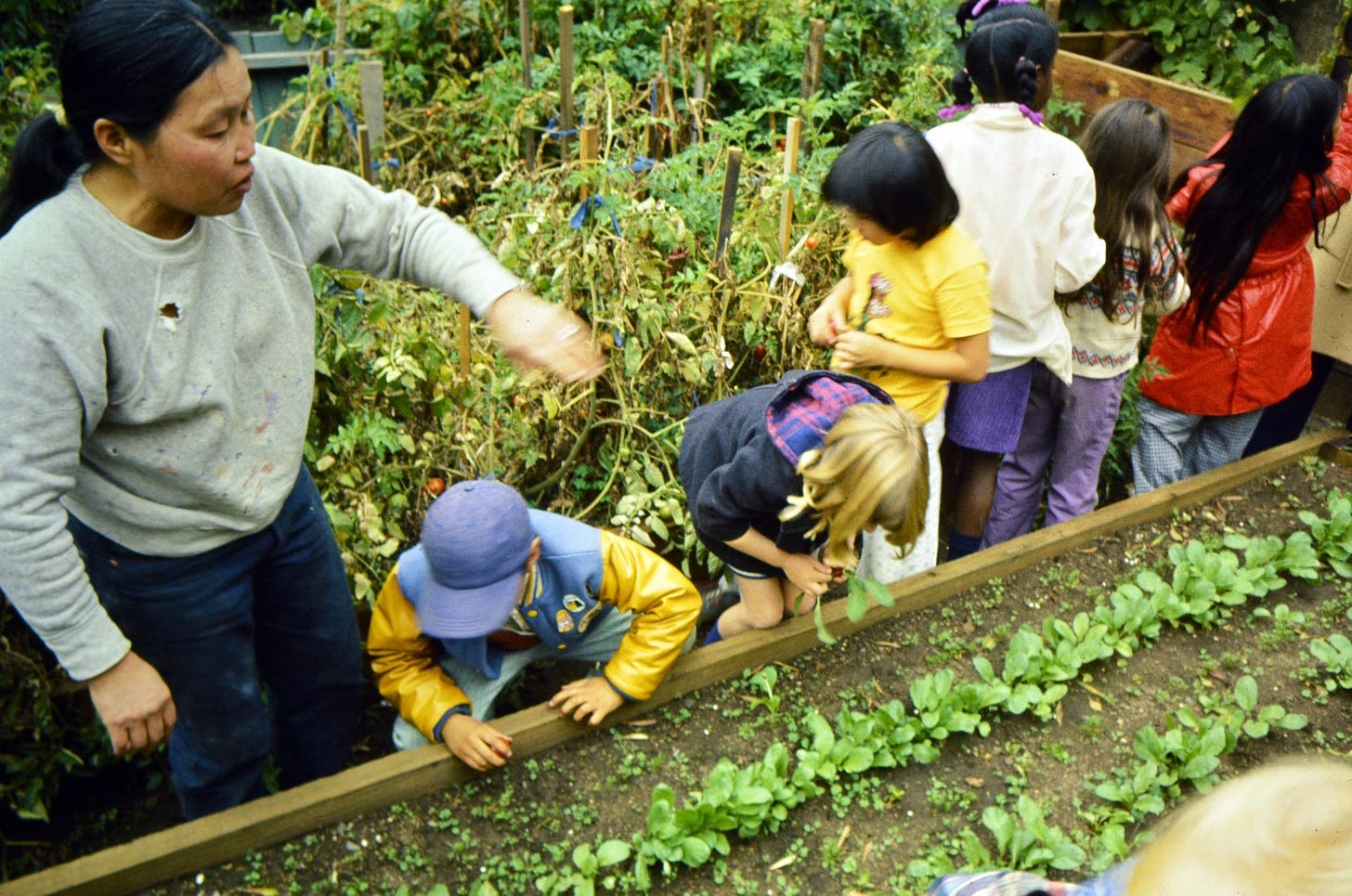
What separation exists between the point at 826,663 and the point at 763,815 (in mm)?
599

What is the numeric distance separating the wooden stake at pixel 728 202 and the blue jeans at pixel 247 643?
1.65 metres

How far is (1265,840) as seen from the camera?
1.06m

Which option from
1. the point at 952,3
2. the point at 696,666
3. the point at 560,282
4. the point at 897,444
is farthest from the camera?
the point at 952,3

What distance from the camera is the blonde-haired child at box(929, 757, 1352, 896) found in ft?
3.41

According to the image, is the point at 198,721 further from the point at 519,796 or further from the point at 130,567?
the point at 519,796

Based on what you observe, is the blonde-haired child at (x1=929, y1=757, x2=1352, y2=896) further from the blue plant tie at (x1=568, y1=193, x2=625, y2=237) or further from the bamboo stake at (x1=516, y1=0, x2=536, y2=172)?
the bamboo stake at (x1=516, y1=0, x2=536, y2=172)

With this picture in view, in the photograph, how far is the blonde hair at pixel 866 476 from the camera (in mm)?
2119

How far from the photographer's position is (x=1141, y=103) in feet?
9.71

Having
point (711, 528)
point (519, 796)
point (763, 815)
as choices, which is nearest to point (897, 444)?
point (711, 528)

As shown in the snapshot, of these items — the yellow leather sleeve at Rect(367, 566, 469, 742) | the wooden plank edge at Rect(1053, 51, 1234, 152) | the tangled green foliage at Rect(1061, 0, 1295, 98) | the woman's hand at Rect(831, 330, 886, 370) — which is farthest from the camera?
the tangled green foliage at Rect(1061, 0, 1295, 98)

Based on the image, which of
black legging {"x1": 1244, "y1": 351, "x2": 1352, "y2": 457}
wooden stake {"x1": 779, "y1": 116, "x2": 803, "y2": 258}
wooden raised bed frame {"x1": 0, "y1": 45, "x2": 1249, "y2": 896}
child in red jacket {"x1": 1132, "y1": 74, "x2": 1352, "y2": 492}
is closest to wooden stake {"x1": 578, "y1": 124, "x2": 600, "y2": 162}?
wooden stake {"x1": 779, "y1": 116, "x2": 803, "y2": 258}

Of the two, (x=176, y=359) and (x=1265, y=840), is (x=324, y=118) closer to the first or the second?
(x=176, y=359)

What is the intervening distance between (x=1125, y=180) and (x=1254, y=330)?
33.7 inches

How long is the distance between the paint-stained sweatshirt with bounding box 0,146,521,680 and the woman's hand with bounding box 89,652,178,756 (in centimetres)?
4
